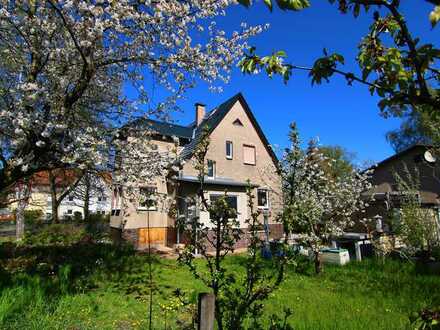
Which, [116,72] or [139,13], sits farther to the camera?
[116,72]

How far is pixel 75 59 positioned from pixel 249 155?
52.4 feet

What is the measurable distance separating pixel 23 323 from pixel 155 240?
13347 millimetres

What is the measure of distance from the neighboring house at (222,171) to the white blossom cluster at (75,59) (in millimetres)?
8054

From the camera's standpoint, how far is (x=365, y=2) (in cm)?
142

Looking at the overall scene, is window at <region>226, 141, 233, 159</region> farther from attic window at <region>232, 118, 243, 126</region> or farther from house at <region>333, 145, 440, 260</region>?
house at <region>333, 145, 440, 260</region>

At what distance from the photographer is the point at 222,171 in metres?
19.8

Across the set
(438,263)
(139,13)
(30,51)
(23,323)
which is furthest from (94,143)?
(438,263)

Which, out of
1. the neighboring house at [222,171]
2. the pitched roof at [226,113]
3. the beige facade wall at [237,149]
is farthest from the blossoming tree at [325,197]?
the pitched roof at [226,113]

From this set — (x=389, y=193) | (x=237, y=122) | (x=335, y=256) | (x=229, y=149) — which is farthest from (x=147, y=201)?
(x=237, y=122)

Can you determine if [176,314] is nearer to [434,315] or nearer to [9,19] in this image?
[434,315]

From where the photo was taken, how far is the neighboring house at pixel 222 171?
53.7 feet

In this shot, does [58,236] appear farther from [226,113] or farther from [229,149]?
[226,113]

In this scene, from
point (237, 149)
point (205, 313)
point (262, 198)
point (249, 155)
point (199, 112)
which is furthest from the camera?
point (199, 112)

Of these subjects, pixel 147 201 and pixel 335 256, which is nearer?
pixel 147 201
